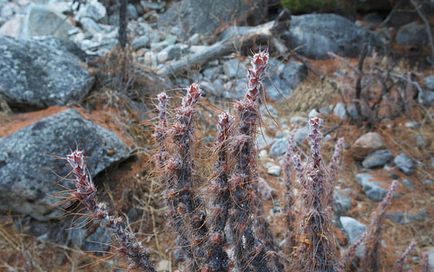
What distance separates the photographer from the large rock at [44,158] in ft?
9.81

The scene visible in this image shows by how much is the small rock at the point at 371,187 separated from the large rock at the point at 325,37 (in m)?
2.52

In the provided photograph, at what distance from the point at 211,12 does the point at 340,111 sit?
98.7 inches

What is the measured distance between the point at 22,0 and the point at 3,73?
3751 mm

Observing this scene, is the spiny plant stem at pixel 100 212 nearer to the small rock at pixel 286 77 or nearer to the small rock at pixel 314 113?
the small rock at pixel 314 113

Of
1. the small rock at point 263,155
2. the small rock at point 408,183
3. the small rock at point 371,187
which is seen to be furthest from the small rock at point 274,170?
the small rock at point 408,183

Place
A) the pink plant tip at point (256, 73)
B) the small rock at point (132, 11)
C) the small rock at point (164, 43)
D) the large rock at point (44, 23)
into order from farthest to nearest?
the small rock at point (132, 11)
the large rock at point (44, 23)
the small rock at point (164, 43)
the pink plant tip at point (256, 73)

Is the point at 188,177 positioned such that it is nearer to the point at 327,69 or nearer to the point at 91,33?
the point at 327,69

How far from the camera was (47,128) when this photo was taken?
126 inches

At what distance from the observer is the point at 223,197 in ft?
4.99

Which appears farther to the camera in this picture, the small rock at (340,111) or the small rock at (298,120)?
the small rock at (340,111)

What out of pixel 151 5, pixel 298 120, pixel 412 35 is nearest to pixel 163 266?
pixel 298 120

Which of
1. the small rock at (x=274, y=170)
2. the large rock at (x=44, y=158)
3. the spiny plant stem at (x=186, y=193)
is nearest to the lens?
the spiny plant stem at (x=186, y=193)

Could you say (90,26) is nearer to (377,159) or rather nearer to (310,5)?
(310,5)

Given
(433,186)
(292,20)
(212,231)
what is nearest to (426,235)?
(433,186)
